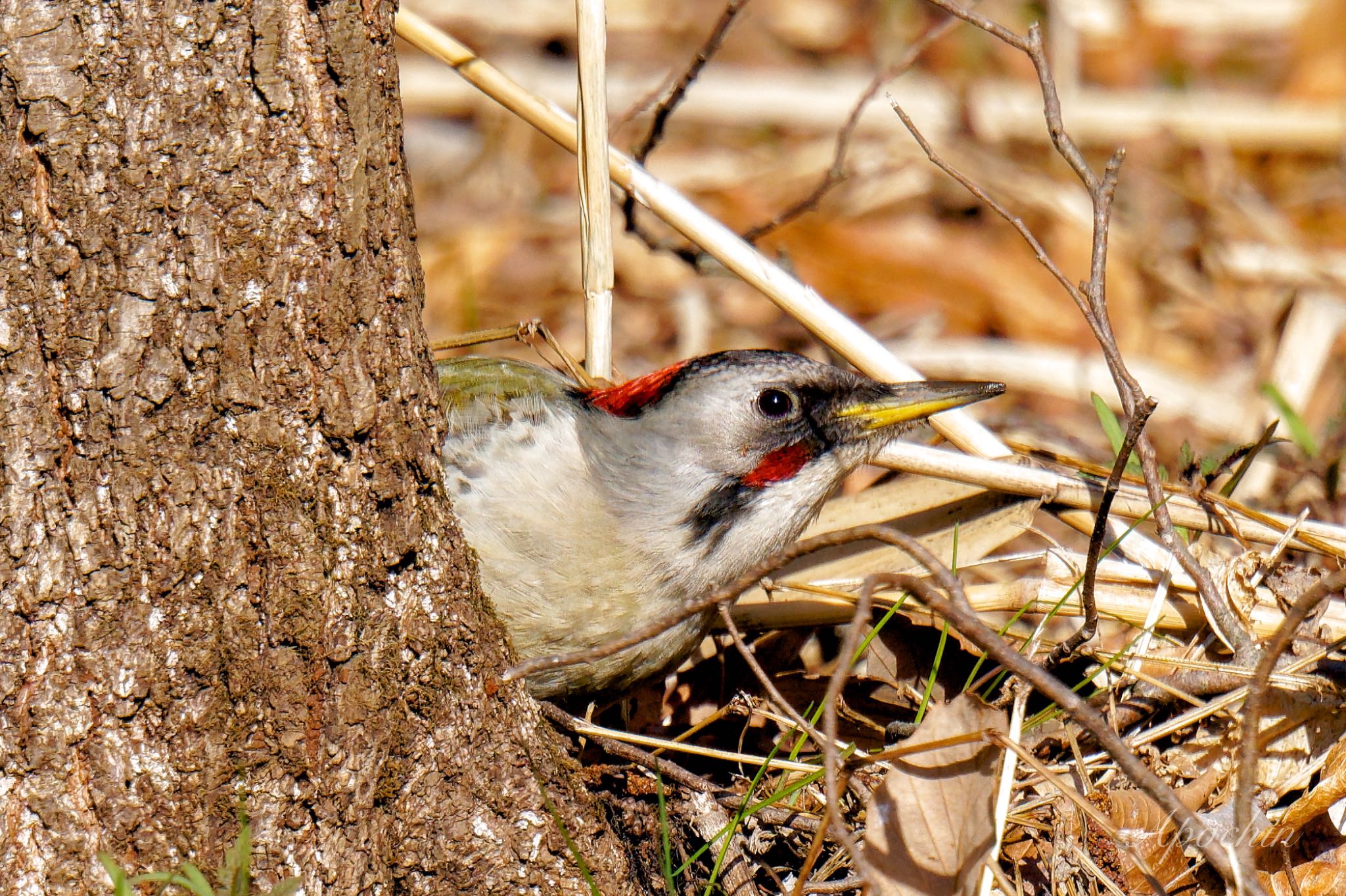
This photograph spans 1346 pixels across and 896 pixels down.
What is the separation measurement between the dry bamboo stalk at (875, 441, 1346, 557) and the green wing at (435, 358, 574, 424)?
0.97 meters

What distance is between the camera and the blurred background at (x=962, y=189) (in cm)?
741

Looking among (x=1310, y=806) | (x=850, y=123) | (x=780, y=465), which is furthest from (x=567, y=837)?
(x=850, y=123)

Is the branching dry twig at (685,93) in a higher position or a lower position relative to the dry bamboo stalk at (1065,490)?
higher

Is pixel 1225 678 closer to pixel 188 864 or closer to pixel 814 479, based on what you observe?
pixel 814 479

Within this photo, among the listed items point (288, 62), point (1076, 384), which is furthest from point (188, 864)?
point (1076, 384)

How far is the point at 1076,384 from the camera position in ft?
21.4

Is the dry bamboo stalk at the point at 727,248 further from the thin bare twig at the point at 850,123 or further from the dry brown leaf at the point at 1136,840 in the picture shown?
the dry brown leaf at the point at 1136,840

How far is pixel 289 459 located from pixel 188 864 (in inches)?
32.4

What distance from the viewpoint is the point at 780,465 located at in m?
3.70

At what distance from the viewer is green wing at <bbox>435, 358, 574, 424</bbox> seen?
3709mm

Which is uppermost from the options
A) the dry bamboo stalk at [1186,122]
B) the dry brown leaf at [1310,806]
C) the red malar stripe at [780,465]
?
the dry bamboo stalk at [1186,122]

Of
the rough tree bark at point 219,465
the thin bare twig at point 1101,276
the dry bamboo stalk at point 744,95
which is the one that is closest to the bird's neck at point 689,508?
the rough tree bark at point 219,465

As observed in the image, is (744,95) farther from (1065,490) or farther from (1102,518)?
(1102,518)

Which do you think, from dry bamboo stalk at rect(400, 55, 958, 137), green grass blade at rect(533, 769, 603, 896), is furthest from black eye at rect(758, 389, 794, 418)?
dry bamboo stalk at rect(400, 55, 958, 137)
